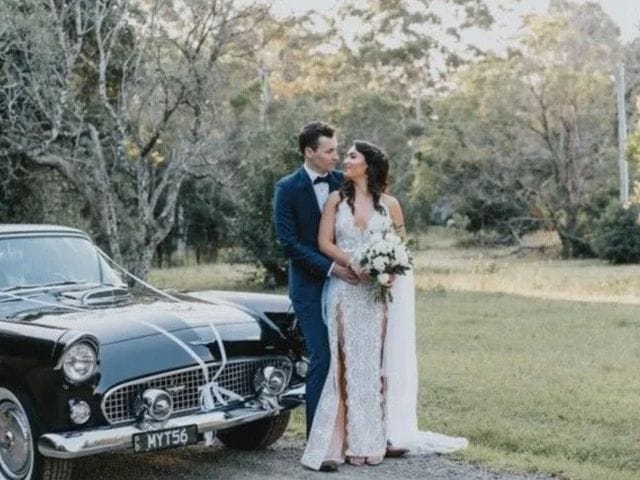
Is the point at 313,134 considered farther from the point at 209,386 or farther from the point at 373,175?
the point at 209,386

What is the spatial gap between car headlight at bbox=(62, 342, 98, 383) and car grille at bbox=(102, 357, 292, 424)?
173 millimetres

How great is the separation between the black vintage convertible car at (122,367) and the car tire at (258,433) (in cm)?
1

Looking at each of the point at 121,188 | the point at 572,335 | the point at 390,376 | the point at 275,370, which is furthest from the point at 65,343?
the point at 121,188

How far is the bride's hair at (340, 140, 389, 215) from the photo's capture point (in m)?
6.62

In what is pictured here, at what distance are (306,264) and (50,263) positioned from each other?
1954mm

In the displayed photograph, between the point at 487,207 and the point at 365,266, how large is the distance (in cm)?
3317

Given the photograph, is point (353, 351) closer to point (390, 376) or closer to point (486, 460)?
point (390, 376)

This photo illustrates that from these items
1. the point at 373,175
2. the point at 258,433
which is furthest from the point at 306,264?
the point at 258,433

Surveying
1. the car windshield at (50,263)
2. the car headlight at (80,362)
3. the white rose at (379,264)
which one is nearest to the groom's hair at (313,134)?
the white rose at (379,264)

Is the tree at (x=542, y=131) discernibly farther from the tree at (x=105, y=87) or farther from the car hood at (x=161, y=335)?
the car hood at (x=161, y=335)

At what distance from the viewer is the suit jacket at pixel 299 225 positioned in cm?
666

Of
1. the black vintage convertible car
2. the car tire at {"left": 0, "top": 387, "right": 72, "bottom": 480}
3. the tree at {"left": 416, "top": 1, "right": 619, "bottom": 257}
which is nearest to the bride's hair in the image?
the black vintage convertible car

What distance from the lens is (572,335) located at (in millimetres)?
13273

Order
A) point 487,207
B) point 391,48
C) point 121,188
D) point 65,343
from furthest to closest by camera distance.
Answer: point 391,48 < point 487,207 < point 121,188 < point 65,343
